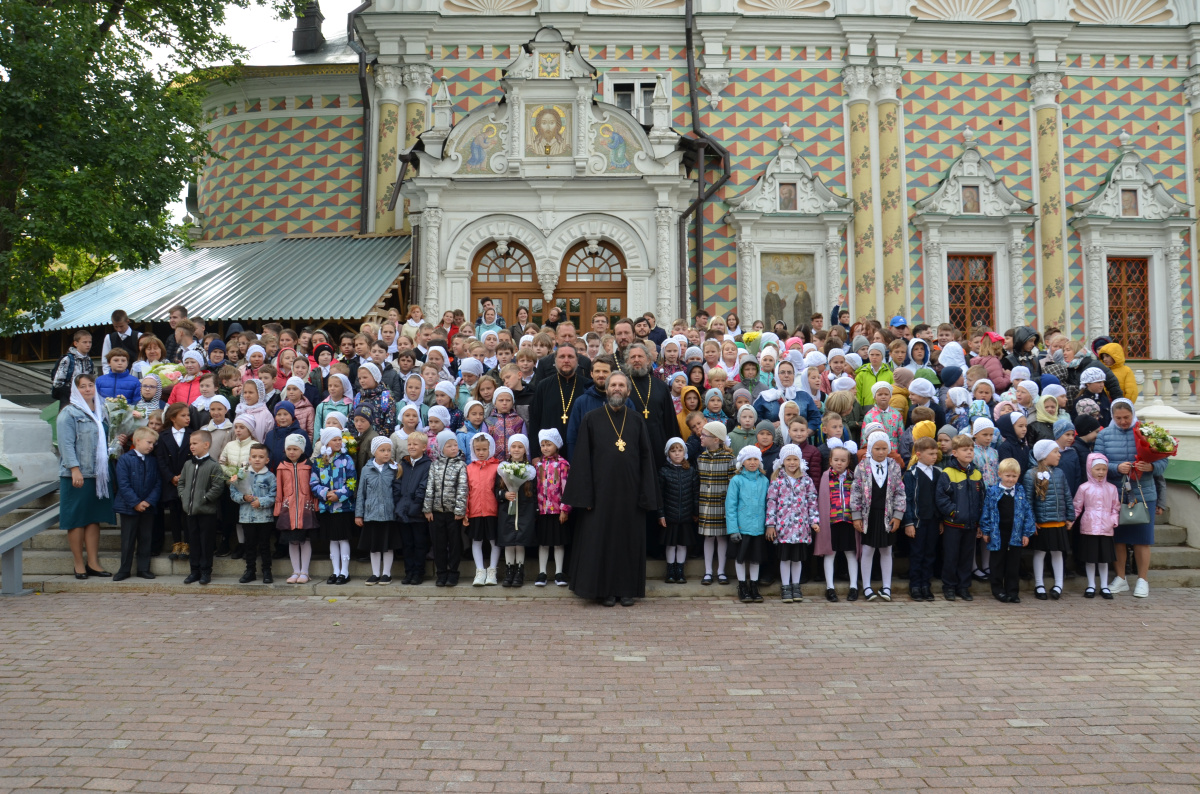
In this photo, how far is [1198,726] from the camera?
470cm

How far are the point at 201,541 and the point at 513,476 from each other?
298 cm

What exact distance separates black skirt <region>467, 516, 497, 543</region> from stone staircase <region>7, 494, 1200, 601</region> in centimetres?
45

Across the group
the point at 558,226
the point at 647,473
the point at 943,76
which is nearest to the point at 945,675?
the point at 647,473

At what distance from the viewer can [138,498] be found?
7.88 m

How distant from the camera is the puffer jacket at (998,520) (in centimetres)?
751

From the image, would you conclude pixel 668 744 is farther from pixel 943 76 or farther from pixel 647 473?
pixel 943 76

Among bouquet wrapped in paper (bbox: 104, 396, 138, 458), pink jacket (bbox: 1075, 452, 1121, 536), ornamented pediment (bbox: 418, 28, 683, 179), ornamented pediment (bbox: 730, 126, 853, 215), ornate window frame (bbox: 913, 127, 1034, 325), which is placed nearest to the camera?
pink jacket (bbox: 1075, 452, 1121, 536)

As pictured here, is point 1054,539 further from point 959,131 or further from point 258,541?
point 959,131

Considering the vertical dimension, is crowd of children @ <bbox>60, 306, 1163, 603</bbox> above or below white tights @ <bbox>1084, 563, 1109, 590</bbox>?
above

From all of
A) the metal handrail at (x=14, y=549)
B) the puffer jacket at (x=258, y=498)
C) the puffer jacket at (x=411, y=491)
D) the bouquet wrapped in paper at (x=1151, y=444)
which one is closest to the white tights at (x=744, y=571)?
the puffer jacket at (x=411, y=491)

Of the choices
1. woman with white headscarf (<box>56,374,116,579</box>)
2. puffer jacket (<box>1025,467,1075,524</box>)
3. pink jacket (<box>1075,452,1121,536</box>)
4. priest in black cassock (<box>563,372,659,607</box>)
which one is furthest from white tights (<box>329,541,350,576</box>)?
pink jacket (<box>1075,452,1121,536</box>)

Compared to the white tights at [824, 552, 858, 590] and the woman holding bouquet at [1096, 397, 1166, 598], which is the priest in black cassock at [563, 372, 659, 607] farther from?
the woman holding bouquet at [1096, 397, 1166, 598]

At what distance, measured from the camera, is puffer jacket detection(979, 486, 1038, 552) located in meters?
7.51

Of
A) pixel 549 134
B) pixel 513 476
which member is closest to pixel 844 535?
pixel 513 476
